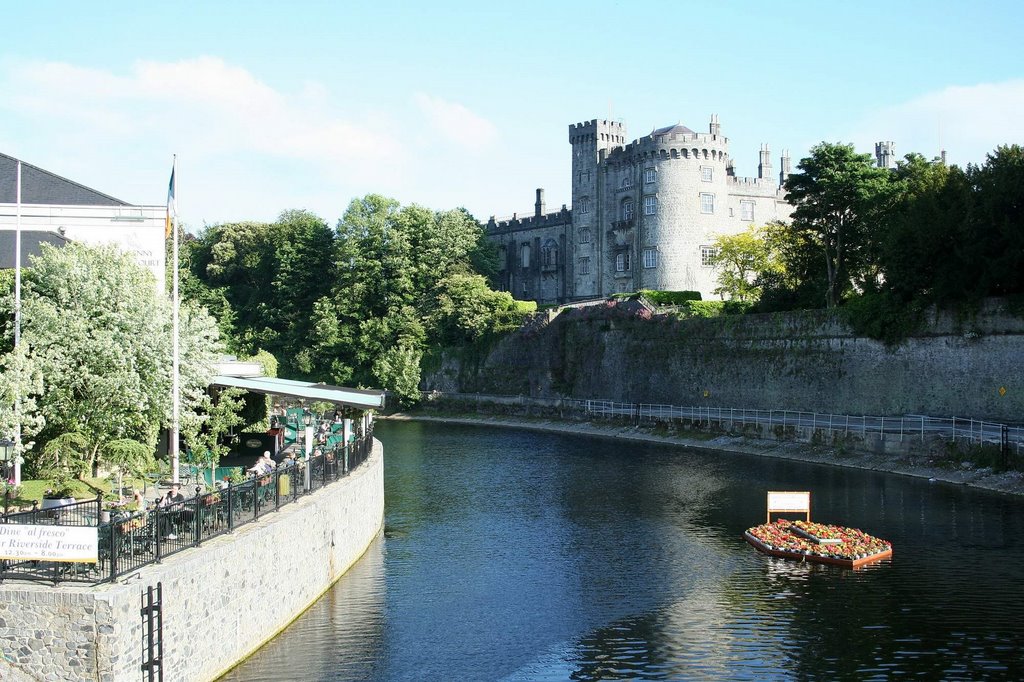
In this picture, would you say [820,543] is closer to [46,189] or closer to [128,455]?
[128,455]

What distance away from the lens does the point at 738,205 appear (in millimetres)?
88875

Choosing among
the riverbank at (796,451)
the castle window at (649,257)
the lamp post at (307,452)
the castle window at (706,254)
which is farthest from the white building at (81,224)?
the castle window at (706,254)

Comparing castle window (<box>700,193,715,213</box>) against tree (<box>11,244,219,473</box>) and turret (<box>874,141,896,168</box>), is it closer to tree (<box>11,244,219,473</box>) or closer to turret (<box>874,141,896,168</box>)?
turret (<box>874,141,896,168</box>)

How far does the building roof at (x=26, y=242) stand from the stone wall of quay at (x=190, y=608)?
2099 centimetres

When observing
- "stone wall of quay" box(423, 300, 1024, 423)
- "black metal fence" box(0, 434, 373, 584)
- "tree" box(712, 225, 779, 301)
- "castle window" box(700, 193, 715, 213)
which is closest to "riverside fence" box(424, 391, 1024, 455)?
"stone wall of quay" box(423, 300, 1024, 423)

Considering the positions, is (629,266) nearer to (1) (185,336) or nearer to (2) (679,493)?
(2) (679,493)

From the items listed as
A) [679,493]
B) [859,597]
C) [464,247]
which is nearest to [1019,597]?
[859,597]

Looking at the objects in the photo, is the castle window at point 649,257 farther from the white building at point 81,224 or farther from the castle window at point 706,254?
the white building at point 81,224

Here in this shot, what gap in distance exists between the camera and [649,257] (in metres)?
87.1

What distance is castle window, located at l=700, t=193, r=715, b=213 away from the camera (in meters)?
86.2

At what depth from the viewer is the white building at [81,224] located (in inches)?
1625

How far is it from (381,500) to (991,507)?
2146cm

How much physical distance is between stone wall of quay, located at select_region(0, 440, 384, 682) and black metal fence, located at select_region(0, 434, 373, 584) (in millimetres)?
242

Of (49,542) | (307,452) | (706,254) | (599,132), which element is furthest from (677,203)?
(49,542)
